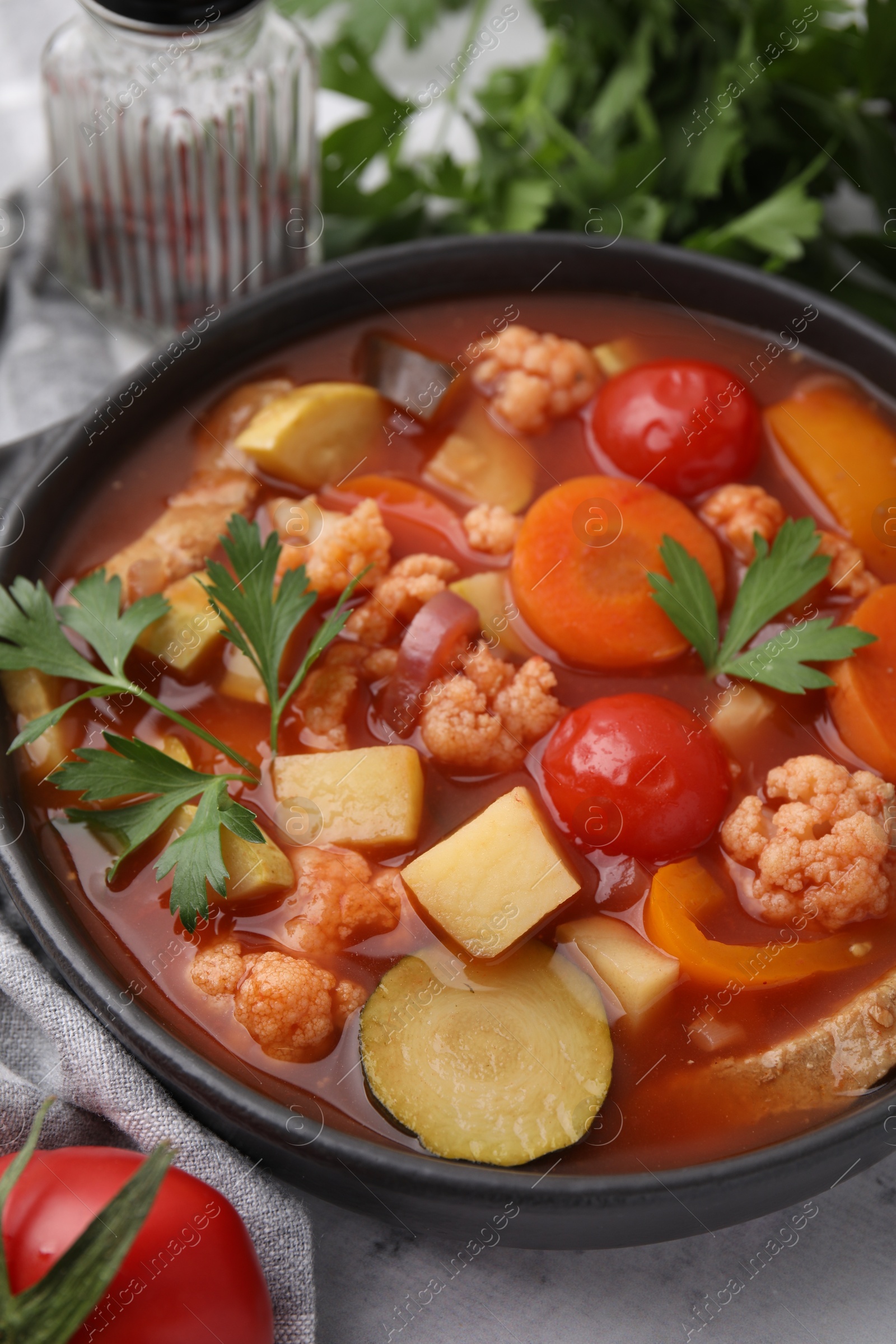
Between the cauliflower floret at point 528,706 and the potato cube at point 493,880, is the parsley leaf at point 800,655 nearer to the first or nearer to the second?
the cauliflower floret at point 528,706

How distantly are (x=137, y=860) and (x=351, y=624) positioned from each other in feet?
2.06

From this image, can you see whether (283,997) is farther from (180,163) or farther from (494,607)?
(180,163)

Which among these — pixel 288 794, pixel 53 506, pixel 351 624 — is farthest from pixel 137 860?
pixel 53 506

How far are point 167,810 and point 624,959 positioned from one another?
2.82 feet

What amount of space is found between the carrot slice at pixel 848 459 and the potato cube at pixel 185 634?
1.34 metres

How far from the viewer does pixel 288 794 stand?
2.44 meters

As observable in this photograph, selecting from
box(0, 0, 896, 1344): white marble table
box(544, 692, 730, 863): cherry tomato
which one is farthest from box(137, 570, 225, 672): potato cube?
box(0, 0, 896, 1344): white marble table

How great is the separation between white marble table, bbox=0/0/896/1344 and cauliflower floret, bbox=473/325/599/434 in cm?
169

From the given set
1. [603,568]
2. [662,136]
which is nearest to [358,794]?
[603,568]

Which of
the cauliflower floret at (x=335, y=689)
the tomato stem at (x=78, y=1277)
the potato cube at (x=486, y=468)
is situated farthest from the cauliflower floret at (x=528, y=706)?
the tomato stem at (x=78, y=1277)

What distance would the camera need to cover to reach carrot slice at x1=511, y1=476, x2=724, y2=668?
8.63 feet

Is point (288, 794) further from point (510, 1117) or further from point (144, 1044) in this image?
point (510, 1117)

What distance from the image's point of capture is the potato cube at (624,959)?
2275mm

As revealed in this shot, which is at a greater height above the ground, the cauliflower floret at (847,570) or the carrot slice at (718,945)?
the cauliflower floret at (847,570)
